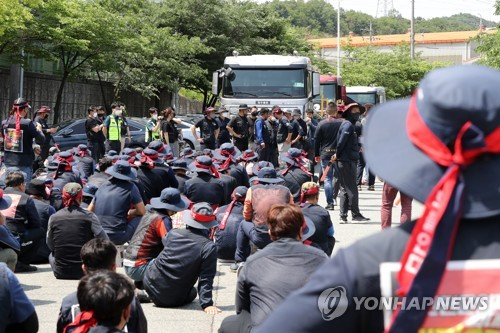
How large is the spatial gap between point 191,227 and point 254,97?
1596cm

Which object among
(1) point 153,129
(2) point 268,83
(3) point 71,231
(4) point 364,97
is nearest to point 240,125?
(1) point 153,129

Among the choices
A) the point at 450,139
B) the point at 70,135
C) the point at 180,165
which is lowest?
the point at 180,165

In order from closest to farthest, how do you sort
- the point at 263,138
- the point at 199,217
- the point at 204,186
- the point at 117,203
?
the point at 199,217, the point at 117,203, the point at 204,186, the point at 263,138

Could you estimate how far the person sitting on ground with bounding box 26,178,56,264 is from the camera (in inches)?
432

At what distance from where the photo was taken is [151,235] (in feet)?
29.4

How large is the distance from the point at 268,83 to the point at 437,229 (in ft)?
74.4

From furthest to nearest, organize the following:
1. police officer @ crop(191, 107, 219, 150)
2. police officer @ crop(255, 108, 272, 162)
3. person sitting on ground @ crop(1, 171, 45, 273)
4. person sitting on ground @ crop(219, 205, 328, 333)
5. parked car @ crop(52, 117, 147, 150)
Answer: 1. parked car @ crop(52, 117, 147, 150)
2. police officer @ crop(191, 107, 219, 150)
3. police officer @ crop(255, 108, 272, 162)
4. person sitting on ground @ crop(1, 171, 45, 273)
5. person sitting on ground @ crop(219, 205, 328, 333)

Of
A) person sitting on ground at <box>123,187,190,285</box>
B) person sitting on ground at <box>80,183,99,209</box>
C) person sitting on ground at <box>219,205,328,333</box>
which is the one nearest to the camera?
person sitting on ground at <box>219,205,328,333</box>

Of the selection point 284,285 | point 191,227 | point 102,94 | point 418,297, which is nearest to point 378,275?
point 418,297

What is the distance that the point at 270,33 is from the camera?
5109cm

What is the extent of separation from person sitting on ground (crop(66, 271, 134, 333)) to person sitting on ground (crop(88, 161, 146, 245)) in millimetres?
6386

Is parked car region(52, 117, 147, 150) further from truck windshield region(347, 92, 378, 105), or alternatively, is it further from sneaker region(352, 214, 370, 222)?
truck windshield region(347, 92, 378, 105)

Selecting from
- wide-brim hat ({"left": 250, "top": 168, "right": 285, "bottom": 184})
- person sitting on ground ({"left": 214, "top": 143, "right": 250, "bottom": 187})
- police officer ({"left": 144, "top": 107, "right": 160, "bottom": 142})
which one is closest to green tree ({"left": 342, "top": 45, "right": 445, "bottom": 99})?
police officer ({"left": 144, "top": 107, "right": 160, "bottom": 142})

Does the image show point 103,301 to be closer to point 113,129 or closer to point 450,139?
point 450,139
